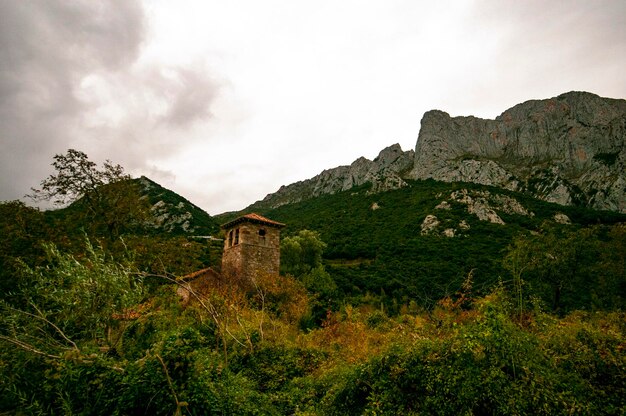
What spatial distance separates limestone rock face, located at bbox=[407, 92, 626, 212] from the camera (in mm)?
71500

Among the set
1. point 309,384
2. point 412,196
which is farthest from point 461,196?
point 309,384

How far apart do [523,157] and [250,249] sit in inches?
3842

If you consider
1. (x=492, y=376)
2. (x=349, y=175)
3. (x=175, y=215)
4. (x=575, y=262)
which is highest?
(x=349, y=175)

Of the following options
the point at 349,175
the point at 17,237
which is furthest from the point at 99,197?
the point at 349,175

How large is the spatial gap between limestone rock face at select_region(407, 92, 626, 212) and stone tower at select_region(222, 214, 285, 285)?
206 feet

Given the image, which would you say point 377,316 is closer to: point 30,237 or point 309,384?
point 309,384

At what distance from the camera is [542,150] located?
95562 millimetres

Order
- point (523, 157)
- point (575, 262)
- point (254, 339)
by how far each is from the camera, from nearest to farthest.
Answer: point (254, 339), point (575, 262), point (523, 157)

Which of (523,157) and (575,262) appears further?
(523,157)

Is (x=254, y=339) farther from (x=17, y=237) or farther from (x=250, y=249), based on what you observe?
(x=250, y=249)

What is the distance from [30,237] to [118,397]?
1419cm

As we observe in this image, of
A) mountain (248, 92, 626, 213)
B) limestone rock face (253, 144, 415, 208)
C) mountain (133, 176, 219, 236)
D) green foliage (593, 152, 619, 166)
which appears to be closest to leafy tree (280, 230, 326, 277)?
mountain (133, 176, 219, 236)

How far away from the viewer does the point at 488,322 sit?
5.84 metres

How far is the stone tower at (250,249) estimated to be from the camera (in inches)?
1059
